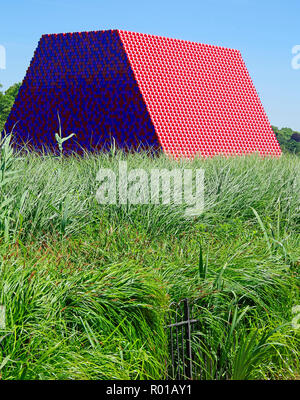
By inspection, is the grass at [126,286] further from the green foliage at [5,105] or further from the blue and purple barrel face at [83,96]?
the green foliage at [5,105]

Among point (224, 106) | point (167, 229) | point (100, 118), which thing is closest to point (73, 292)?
point (167, 229)

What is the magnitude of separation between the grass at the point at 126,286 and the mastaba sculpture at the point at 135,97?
1205 cm

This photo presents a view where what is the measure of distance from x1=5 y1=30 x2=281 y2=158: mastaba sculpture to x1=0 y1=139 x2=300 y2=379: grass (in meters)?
12.0

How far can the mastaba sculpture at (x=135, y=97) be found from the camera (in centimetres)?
2045

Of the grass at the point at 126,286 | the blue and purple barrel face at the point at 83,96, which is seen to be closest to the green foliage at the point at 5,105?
the blue and purple barrel face at the point at 83,96

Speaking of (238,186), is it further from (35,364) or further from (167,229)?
(35,364)

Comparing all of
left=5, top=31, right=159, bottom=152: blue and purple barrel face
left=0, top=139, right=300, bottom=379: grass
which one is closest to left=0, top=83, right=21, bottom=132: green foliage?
left=5, top=31, right=159, bottom=152: blue and purple barrel face

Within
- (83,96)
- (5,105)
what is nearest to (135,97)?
(83,96)

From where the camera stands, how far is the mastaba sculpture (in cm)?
2045

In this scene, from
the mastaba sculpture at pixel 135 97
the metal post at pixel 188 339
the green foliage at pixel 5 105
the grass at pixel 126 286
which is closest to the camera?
the grass at pixel 126 286

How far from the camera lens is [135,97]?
20.4 metres

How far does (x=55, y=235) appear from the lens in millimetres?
6637

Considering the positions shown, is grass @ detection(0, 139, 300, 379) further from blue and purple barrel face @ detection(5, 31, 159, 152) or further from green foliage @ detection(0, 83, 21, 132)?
green foliage @ detection(0, 83, 21, 132)

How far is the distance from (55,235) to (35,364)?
8.73 ft
